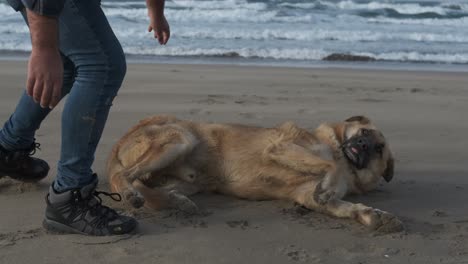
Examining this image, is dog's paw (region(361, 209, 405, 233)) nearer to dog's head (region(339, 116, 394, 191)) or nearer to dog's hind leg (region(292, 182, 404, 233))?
dog's hind leg (region(292, 182, 404, 233))

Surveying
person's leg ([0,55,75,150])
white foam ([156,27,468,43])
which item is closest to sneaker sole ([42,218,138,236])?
person's leg ([0,55,75,150])

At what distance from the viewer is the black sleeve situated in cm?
292

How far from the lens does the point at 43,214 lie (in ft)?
12.8

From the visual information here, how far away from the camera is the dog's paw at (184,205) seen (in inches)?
157

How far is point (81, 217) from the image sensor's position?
3.49 meters

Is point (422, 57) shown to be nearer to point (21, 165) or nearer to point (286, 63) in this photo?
point (286, 63)

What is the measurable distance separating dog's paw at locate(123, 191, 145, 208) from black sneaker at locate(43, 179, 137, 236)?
0.28 meters

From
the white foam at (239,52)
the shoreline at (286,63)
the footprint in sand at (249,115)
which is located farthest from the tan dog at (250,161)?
the white foam at (239,52)

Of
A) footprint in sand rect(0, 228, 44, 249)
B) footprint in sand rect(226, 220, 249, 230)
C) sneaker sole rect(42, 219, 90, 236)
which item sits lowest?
footprint in sand rect(226, 220, 249, 230)

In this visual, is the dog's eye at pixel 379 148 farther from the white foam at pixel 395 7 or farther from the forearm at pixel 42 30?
the white foam at pixel 395 7

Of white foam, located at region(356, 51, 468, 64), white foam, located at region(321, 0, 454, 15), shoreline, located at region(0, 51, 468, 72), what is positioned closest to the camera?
shoreline, located at region(0, 51, 468, 72)

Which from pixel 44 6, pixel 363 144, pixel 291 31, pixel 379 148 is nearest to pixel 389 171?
pixel 379 148

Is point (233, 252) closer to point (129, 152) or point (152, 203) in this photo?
point (152, 203)

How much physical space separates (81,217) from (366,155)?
207 cm
